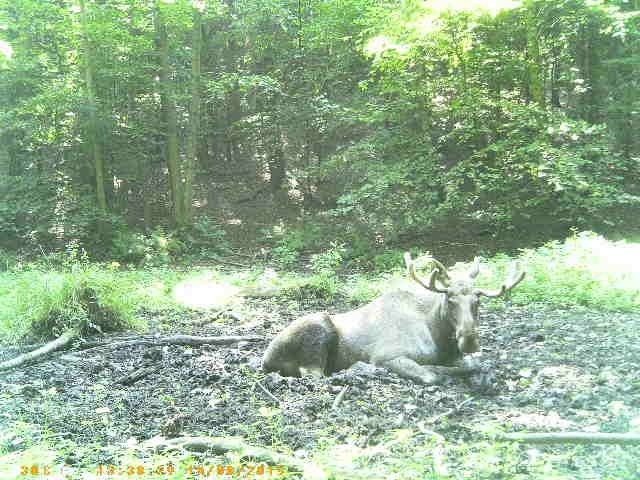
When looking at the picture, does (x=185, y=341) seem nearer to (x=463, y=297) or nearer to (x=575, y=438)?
(x=463, y=297)

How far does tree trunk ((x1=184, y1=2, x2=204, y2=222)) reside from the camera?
66.8ft

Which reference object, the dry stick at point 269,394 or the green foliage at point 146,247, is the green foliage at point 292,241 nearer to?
the green foliage at point 146,247

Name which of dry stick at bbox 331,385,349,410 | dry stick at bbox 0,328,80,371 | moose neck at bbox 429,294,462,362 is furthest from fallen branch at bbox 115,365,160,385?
moose neck at bbox 429,294,462,362

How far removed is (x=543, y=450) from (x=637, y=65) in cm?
1636

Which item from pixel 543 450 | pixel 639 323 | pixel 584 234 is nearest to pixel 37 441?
pixel 543 450

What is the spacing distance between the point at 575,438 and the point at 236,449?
2203mm

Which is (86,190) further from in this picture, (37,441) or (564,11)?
(37,441)

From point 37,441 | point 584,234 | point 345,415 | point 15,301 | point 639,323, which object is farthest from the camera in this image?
point 584,234

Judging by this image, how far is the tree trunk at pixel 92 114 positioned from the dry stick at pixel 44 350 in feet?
41.9

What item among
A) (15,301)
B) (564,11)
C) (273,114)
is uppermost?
(564,11)

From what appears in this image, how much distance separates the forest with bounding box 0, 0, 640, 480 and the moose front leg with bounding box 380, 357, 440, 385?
7.1 inches

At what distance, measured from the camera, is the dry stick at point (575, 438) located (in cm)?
347

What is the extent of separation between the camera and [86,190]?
21062 millimetres

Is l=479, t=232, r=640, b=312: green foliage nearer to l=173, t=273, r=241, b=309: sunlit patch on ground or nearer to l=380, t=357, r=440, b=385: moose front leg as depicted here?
l=380, t=357, r=440, b=385: moose front leg
